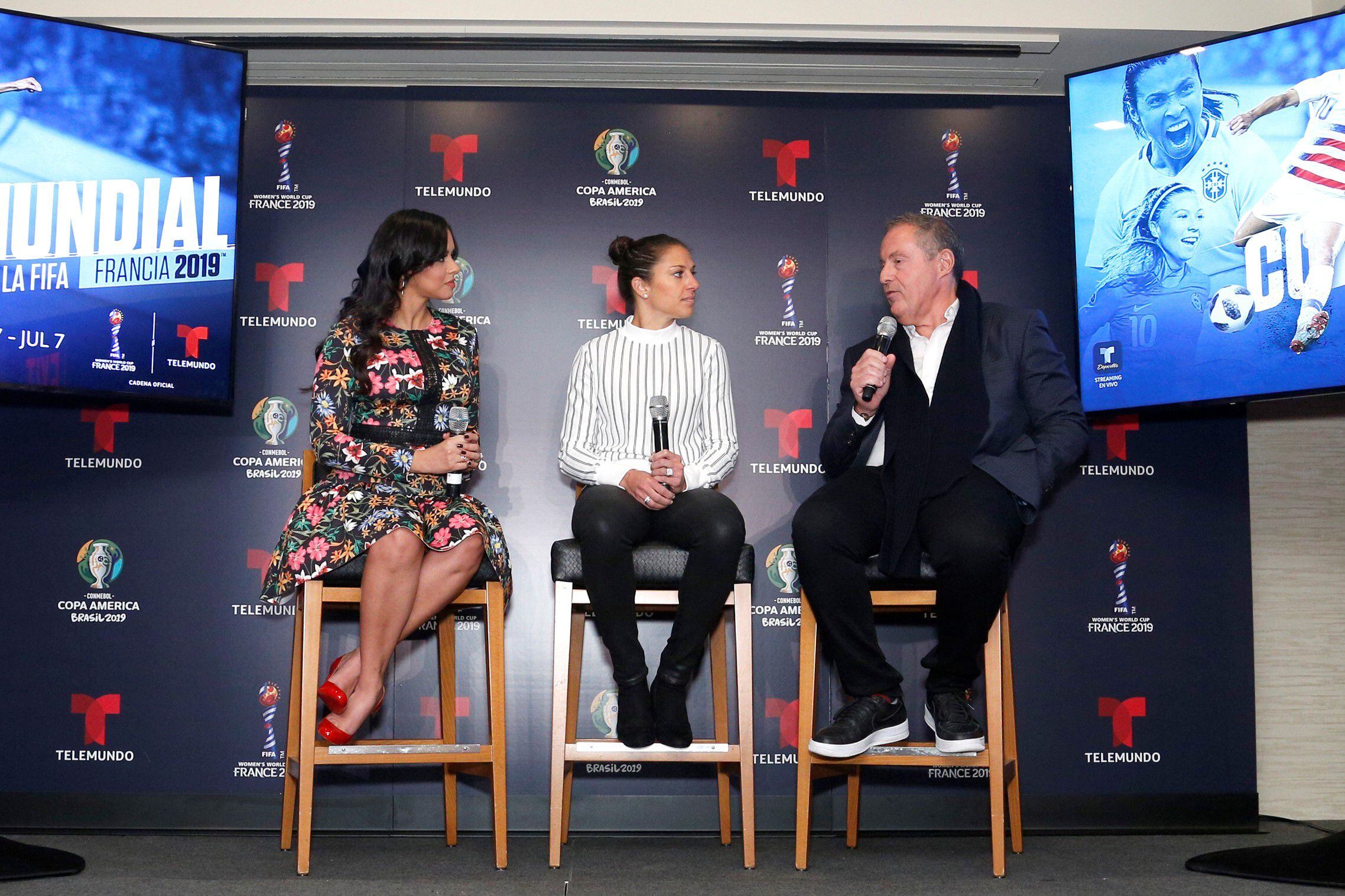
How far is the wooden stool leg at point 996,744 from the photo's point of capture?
2.43 meters

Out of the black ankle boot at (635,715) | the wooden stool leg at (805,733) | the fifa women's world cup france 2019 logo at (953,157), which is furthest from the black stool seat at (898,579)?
the fifa women's world cup france 2019 logo at (953,157)

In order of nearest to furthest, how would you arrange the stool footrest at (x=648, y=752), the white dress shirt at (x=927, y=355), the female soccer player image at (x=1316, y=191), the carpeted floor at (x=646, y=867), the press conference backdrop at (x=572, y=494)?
the carpeted floor at (x=646, y=867) < the stool footrest at (x=648, y=752) < the female soccer player image at (x=1316, y=191) < the white dress shirt at (x=927, y=355) < the press conference backdrop at (x=572, y=494)

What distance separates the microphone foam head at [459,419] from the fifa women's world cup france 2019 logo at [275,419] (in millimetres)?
790

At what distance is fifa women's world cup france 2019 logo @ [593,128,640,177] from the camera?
342cm

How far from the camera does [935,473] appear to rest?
8.65ft

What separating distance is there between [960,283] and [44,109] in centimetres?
237

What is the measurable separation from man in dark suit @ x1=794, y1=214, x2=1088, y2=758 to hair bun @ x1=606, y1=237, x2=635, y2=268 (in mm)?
707

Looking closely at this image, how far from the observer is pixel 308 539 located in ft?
8.34

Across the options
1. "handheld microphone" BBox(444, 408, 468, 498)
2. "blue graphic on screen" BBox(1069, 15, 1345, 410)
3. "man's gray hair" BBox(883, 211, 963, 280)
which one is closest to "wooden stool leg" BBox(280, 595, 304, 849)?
"handheld microphone" BBox(444, 408, 468, 498)

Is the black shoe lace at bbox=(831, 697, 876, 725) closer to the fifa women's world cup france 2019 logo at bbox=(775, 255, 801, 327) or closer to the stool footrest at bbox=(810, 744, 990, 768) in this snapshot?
the stool footrest at bbox=(810, 744, 990, 768)

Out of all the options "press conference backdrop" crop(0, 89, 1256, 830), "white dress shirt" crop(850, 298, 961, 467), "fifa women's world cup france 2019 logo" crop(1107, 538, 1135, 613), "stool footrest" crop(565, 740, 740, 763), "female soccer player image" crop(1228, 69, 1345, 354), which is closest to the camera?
"stool footrest" crop(565, 740, 740, 763)

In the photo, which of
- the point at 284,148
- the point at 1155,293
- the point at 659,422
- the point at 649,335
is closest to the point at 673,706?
the point at 659,422

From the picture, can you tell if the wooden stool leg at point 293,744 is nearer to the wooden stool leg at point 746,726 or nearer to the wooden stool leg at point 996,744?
the wooden stool leg at point 746,726

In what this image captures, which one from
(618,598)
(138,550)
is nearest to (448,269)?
(618,598)
